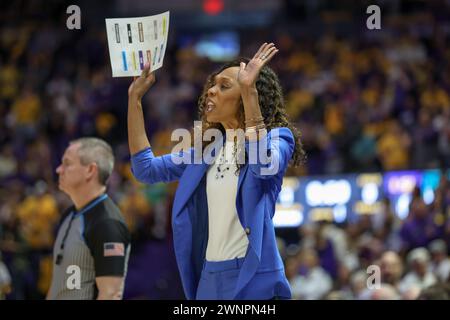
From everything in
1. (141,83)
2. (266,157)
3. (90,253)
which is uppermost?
(141,83)

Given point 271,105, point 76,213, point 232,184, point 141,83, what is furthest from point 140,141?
point 76,213

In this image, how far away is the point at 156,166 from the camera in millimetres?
4672

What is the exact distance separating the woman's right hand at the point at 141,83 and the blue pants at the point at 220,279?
0.87 m

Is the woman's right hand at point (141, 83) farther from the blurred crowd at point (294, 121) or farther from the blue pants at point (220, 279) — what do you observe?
the blurred crowd at point (294, 121)

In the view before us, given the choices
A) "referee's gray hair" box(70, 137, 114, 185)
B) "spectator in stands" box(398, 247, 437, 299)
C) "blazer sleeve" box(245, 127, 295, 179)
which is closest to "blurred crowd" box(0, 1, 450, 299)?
"spectator in stands" box(398, 247, 437, 299)

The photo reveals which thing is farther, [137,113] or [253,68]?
[137,113]

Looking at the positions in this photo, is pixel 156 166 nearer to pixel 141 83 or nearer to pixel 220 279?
pixel 141 83

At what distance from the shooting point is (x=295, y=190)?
14453 millimetres

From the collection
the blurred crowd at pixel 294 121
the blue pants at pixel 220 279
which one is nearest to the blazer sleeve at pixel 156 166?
the blue pants at pixel 220 279

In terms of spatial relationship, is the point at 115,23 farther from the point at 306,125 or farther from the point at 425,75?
the point at 425,75

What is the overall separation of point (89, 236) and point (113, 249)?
A: 0.18 m

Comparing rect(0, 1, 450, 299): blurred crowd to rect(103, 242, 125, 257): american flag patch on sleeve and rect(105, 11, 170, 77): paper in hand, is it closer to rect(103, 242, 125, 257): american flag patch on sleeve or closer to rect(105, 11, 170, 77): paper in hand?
rect(103, 242, 125, 257): american flag patch on sleeve

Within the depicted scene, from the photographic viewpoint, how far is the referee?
17.7ft

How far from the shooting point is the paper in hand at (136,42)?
4734 mm
